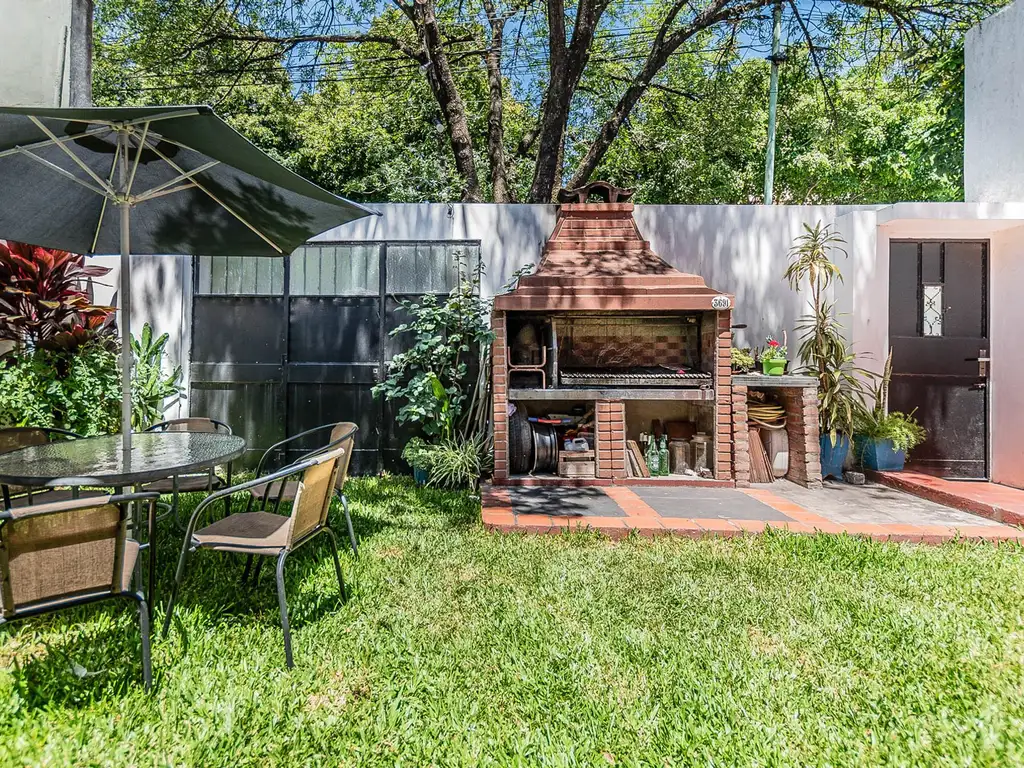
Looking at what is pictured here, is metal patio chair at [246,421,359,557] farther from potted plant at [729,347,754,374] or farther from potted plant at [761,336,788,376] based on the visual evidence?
potted plant at [761,336,788,376]

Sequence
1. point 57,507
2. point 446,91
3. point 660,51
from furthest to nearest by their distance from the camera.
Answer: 1. point 660,51
2. point 446,91
3. point 57,507

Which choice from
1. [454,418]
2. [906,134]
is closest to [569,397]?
[454,418]

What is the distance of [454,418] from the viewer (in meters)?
5.34

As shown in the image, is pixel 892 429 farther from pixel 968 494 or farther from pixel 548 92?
pixel 548 92

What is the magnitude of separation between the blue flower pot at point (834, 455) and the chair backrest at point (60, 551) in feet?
17.2

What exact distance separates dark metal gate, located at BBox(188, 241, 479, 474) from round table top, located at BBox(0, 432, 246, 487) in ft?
7.72

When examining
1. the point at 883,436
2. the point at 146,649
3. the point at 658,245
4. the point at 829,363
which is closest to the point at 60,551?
the point at 146,649

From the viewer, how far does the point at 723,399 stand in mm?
4773

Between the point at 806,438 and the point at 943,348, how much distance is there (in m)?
1.95

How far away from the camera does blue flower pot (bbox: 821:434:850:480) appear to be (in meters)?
5.10

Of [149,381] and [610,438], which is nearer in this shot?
[610,438]

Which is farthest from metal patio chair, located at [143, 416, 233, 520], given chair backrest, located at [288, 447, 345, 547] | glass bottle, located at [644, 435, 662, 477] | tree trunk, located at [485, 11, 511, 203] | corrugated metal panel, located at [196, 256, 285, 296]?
tree trunk, located at [485, 11, 511, 203]

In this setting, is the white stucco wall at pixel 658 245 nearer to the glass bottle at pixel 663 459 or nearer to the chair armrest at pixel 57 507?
the glass bottle at pixel 663 459

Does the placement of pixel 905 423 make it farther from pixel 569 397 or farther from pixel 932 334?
pixel 569 397
